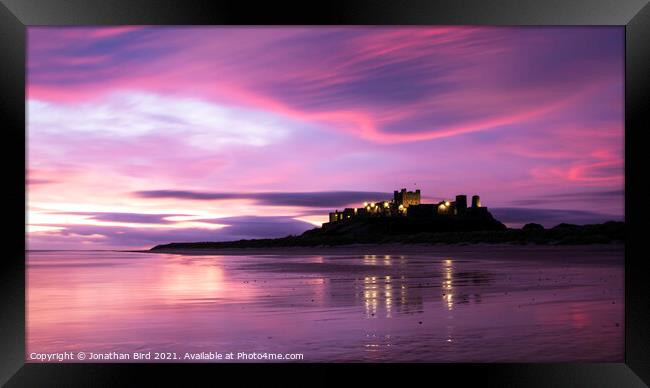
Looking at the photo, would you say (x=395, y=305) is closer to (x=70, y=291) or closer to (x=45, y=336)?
(x=45, y=336)

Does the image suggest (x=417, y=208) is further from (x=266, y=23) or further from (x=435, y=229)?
(x=266, y=23)

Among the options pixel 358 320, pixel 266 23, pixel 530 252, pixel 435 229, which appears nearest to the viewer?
pixel 266 23

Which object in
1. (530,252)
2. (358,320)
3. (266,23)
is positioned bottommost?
(530,252)

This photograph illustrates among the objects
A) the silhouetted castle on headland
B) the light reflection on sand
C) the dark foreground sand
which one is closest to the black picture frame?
the light reflection on sand

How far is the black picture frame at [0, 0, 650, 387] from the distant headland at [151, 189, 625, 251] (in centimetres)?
4193

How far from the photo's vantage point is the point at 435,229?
90.3 meters

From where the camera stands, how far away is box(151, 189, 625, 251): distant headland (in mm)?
52312

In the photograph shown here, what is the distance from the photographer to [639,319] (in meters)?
8.78

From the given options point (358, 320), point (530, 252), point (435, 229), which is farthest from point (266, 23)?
point (435, 229)

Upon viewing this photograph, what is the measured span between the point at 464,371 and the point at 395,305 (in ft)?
14.2

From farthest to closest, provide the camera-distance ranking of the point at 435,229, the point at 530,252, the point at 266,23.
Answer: the point at 435,229
the point at 530,252
the point at 266,23

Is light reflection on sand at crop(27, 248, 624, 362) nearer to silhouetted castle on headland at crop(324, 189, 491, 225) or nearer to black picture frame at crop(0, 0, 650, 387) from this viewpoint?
black picture frame at crop(0, 0, 650, 387)

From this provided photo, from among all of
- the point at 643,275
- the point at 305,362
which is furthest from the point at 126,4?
the point at 643,275

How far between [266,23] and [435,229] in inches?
3291
